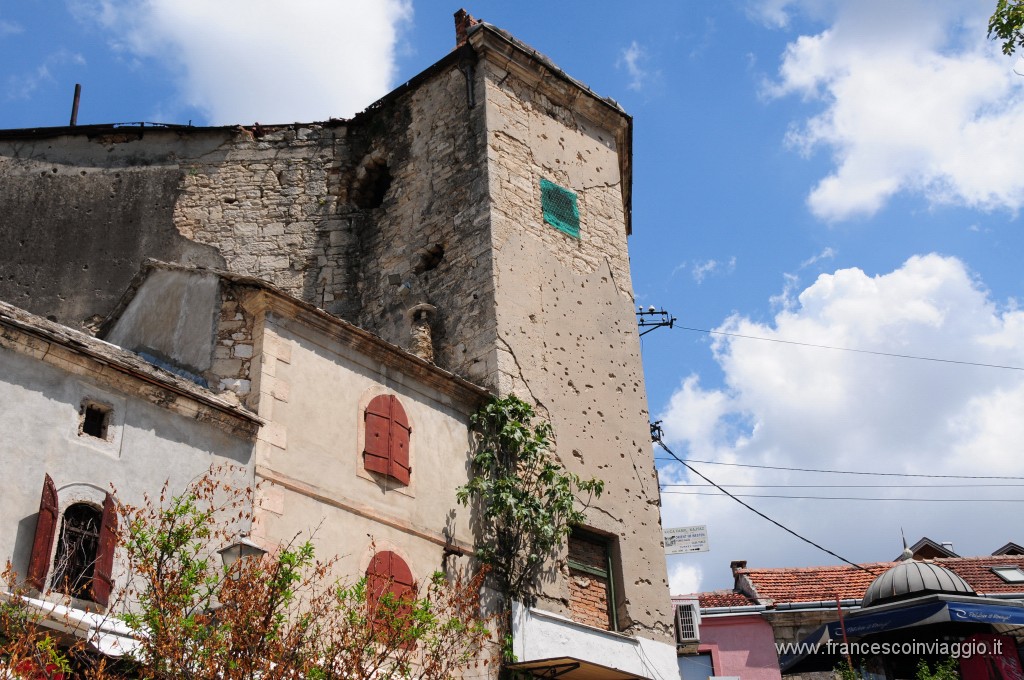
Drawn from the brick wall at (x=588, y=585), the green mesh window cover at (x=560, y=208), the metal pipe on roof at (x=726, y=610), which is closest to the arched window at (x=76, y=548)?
the brick wall at (x=588, y=585)

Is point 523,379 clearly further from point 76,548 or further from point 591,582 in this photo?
point 76,548

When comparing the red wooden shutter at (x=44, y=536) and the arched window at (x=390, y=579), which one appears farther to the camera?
the arched window at (x=390, y=579)

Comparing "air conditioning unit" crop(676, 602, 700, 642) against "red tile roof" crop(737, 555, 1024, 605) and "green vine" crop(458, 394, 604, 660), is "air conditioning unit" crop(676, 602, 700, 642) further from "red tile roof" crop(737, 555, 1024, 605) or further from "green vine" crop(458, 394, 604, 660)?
"green vine" crop(458, 394, 604, 660)

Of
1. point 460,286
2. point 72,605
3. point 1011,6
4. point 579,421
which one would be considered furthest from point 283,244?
point 1011,6

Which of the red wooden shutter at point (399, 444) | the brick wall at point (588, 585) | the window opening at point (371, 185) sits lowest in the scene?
the brick wall at point (588, 585)

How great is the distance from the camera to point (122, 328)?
1298 cm

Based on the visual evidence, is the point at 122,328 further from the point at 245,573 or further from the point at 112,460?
the point at 245,573

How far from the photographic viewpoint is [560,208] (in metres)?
16.2

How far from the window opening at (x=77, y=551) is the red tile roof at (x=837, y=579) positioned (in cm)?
1852

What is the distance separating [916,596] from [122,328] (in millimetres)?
12015

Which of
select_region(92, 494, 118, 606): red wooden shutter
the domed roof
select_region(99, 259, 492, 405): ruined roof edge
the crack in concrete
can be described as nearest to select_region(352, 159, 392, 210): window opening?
the crack in concrete

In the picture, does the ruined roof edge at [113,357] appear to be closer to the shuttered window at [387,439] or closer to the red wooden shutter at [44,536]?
the red wooden shutter at [44,536]

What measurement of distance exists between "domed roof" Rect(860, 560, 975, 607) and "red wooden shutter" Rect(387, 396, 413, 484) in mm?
9138

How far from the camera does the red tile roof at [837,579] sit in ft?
81.4
